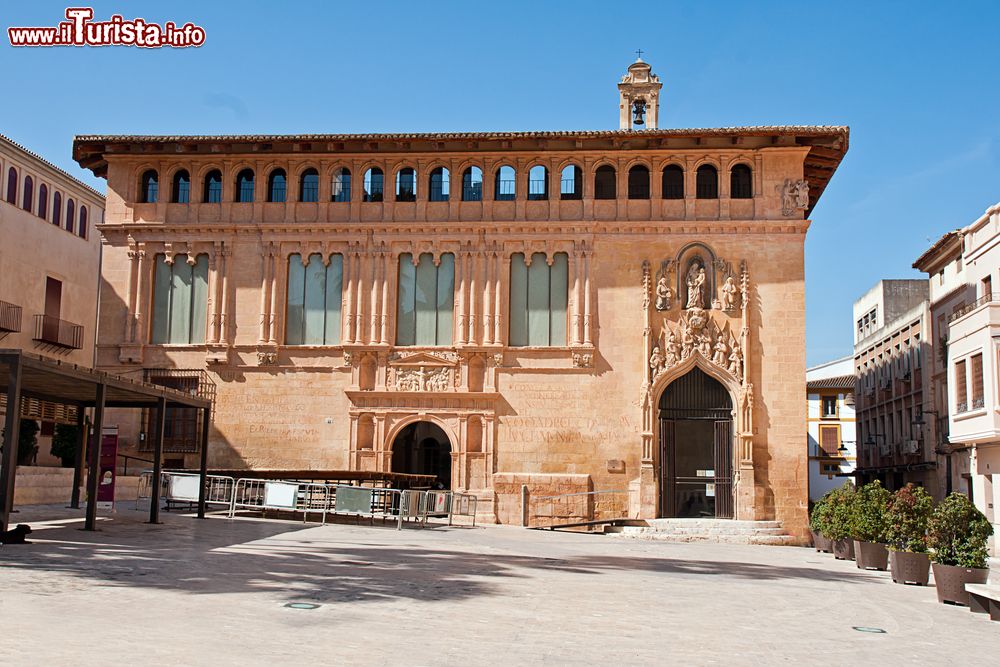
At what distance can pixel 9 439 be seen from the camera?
1727cm

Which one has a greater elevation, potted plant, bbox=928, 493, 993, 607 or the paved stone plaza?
potted plant, bbox=928, 493, 993, 607

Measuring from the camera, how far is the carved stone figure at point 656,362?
3541 centimetres

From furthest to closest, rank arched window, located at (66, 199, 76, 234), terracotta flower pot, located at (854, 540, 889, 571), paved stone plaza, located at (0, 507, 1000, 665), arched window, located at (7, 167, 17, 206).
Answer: arched window, located at (66, 199, 76, 234), arched window, located at (7, 167, 17, 206), terracotta flower pot, located at (854, 540, 889, 571), paved stone plaza, located at (0, 507, 1000, 665)

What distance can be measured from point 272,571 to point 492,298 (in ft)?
71.4

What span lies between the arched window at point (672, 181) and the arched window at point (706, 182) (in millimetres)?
588

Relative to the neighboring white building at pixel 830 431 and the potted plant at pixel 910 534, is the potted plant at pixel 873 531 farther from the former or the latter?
the neighboring white building at pixel 830 431

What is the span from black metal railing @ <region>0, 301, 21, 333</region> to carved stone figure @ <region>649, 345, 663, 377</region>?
935 inches

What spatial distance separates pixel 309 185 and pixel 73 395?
51.9ft

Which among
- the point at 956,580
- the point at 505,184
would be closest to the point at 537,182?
the point at 505,184

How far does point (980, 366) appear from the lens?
35.4 metres

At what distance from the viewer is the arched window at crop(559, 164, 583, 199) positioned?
37031mm

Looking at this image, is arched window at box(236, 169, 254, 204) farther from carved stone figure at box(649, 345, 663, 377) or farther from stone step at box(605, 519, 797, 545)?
stone step at box(605, 519, 797, 545)

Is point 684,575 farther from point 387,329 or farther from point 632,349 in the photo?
point 387,329

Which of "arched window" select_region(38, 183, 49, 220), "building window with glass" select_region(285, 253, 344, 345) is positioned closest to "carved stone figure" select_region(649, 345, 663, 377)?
"building window with glass" select_region(285, 253, 344, 345)
